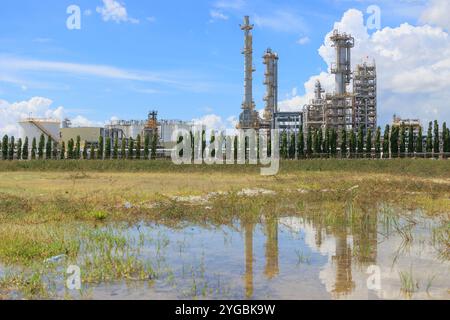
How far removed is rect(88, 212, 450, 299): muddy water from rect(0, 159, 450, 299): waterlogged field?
0.09ft

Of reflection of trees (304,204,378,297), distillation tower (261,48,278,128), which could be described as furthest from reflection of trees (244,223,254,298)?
distillation tower (261,48,278,128)

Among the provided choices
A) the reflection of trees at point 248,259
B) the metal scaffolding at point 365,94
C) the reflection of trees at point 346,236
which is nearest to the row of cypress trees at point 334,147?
the metal scaffolding at point 365,94

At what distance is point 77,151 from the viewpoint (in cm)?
6844

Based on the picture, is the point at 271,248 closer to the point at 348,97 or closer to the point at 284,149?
the point at 284,149

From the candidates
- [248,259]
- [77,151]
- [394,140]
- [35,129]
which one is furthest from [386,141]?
[248,259]

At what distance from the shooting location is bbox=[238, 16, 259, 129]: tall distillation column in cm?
7081

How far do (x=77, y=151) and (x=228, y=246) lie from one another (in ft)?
197

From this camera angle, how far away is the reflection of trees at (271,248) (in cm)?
940

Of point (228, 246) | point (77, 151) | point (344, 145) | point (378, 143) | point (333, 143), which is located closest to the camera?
point (228, 246)

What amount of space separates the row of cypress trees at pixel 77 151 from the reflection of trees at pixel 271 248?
53495 mm

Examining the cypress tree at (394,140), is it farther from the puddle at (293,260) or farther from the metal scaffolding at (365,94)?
the puddle at (293,260)
